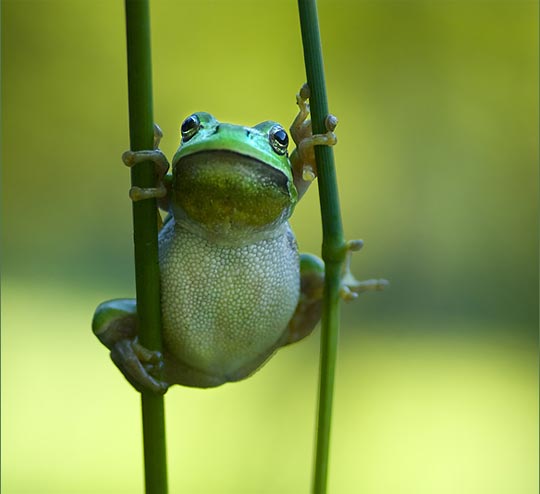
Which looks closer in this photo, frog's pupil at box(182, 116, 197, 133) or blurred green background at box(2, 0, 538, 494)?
frog's pupil at box(182, 116, 197, 133)

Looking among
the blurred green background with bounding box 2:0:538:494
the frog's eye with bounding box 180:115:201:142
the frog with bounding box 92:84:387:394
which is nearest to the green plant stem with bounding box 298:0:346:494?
the frog with bounding box 92:84:387:394

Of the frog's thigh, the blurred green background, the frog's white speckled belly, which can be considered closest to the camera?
the frog's white speckled belly

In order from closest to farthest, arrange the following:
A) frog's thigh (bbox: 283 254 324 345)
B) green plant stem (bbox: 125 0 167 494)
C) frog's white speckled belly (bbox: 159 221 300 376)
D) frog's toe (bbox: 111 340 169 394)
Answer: green plant stem (bbox: 125 0 167 494)
frog's toe (bbox: 111 340 169 394)
frog's white speckled belly (bbox: 159 221 300 376)
frog's thigh (bbox: 283 254 324 345)

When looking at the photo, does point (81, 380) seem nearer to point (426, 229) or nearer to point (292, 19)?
point (426, 229)

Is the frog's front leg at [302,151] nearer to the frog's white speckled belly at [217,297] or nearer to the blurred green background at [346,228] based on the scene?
the frog's white speckled belly at [217,297]

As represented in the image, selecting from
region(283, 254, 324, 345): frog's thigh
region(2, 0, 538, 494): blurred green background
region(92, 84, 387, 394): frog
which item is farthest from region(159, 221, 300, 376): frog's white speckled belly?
region(2, 0, 538, 494): blurred green background

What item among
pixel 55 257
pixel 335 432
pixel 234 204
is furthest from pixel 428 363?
pixel 234 204

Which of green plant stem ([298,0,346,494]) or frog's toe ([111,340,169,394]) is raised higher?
green plant stem ([298,0,346,494])

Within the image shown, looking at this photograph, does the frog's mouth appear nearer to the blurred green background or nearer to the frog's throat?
the frog's throat
